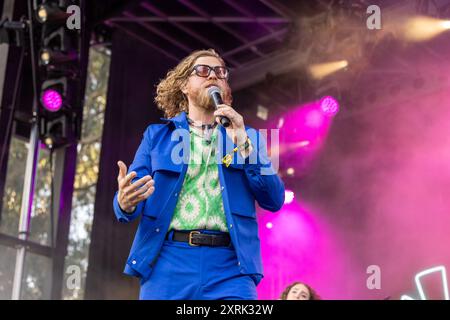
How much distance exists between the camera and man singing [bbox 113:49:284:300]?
2430 millimetres

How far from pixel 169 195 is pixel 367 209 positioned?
836cm

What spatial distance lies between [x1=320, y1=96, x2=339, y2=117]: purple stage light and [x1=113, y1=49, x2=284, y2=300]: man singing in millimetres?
7298

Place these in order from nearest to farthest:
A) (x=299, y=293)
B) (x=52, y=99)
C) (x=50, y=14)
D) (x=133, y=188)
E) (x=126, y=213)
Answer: (x=133, y=188) < (x=126, y=213) < (x=299, y=293) < (x=50, y=14) < (x=52, y=99)


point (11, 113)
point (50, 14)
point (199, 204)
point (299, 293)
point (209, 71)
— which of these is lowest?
point (199, 204)

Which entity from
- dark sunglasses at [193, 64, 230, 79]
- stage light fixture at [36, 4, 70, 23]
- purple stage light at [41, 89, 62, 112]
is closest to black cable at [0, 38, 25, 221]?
purple stage light at [41, 89, 62, 112]

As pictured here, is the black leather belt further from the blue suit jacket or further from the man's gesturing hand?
the man's gesturing hand

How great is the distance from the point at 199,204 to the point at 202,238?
0.14 meters

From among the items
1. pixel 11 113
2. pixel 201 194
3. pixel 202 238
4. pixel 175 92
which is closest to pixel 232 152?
pixel 201 194

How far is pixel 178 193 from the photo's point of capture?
2.56 meters

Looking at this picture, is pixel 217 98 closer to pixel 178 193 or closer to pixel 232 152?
pixel 232 152

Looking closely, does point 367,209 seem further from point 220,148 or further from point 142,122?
point 220,148

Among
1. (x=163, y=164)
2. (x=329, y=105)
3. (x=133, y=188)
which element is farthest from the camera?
(x=329, y=105)

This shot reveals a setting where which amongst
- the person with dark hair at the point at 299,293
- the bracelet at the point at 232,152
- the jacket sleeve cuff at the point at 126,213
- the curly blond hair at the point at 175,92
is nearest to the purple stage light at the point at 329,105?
the person with dark hair at the point at 299,293

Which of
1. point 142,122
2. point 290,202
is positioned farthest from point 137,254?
point 290,202
